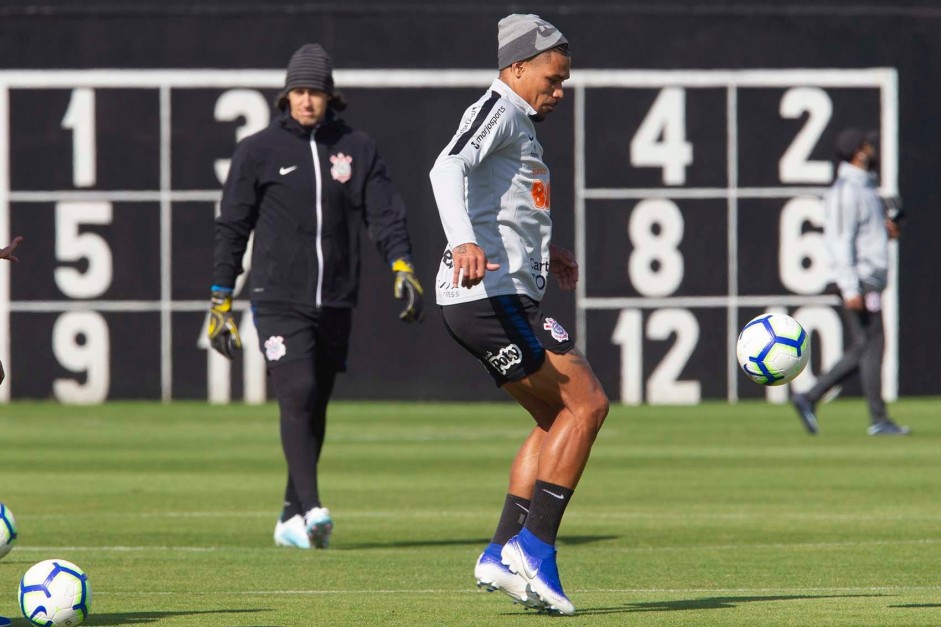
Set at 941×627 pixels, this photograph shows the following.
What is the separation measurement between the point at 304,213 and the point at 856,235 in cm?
811

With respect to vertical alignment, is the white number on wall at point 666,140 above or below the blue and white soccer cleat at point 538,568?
above

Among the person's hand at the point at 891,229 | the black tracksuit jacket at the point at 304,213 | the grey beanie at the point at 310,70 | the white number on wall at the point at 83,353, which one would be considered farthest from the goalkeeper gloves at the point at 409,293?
the white number on wall at the point at 83,353

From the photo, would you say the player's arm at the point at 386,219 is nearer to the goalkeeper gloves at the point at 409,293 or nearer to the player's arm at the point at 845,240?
the goalkeeper gloves at the point at 409,293

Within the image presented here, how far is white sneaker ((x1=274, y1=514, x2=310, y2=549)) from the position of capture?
33.2 feet

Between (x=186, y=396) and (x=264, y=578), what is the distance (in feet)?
42.4

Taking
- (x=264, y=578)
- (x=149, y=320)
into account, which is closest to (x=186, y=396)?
(x=149, y=320)

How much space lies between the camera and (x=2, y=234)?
2105 centimetres

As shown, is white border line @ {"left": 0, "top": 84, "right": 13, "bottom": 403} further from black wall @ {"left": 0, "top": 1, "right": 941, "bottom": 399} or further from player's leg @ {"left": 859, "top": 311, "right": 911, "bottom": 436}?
player's leg @ {"left": 859, "top": 311, "right": 911, "bottom": 436}

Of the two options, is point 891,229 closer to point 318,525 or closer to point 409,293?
point 409,293

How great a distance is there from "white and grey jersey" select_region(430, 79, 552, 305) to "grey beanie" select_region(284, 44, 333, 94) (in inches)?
108

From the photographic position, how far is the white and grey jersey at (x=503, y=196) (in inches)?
295

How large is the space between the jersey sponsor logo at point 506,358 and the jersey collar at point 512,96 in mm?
958

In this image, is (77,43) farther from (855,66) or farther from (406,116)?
(855,66)

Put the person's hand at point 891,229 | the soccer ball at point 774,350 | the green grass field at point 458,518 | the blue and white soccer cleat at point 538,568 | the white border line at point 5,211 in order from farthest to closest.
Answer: the white border line at point 5,211
the person's hand at point 891,229
the soccer ball at point 774,350
the green grass field at point 458,518
the blue and white soccer cleat at point 538,568
